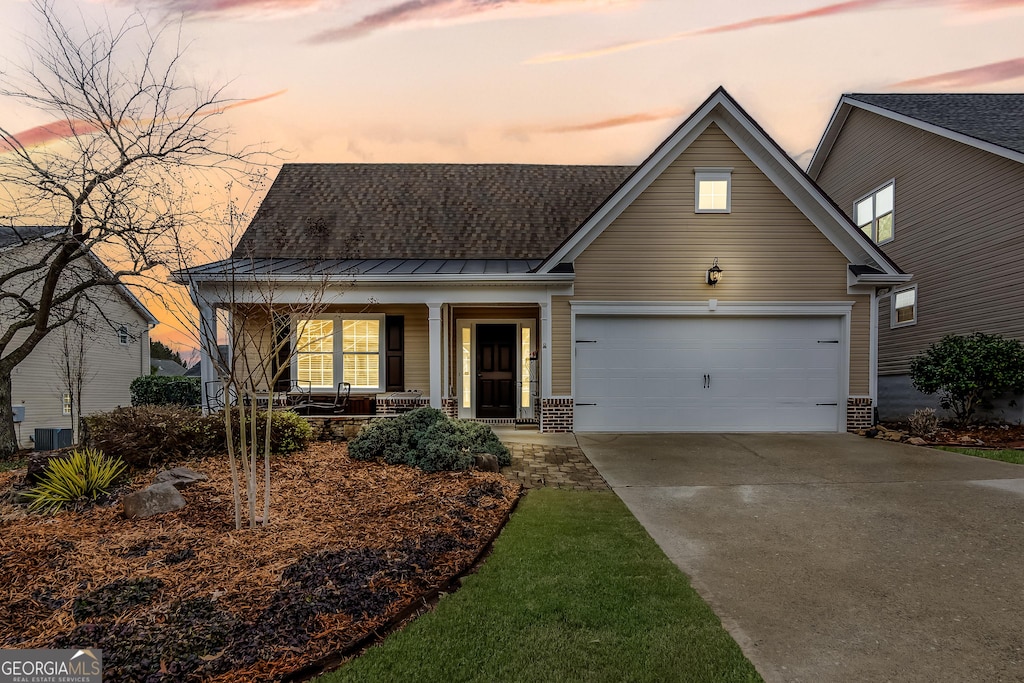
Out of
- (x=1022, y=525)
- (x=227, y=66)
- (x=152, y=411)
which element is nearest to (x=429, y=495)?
(x=152, y=411)

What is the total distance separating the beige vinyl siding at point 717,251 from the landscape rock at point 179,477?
245 inches

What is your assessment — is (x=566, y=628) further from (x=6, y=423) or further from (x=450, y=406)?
(x=6, y=423)

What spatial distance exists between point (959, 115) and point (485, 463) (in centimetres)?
1511

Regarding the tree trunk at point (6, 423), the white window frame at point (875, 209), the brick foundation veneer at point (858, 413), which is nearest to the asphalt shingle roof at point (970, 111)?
the white window frame at point (875, 209)

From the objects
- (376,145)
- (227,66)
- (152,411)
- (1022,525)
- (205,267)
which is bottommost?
(1022,525)

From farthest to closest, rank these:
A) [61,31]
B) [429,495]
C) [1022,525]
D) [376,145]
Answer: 1. [376,145]
2. [61,31]
3. [429,495]
4. [1022,525]

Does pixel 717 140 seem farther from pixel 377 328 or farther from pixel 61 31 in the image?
pixel 61 31

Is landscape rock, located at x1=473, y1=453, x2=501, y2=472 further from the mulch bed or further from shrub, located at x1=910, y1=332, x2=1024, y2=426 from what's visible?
shrub, located at x1=910, y1=332, x2=1024, y2=426

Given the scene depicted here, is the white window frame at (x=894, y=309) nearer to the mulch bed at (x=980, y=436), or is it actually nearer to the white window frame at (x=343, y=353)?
the mulch bed at (x=980, y=436)

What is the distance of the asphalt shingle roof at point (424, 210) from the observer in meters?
11.3

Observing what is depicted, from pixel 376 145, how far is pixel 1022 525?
51.5 feet

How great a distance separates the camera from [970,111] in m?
12.3

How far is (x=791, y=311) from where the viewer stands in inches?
377

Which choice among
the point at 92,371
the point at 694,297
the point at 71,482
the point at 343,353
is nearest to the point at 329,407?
the point at 343,353
